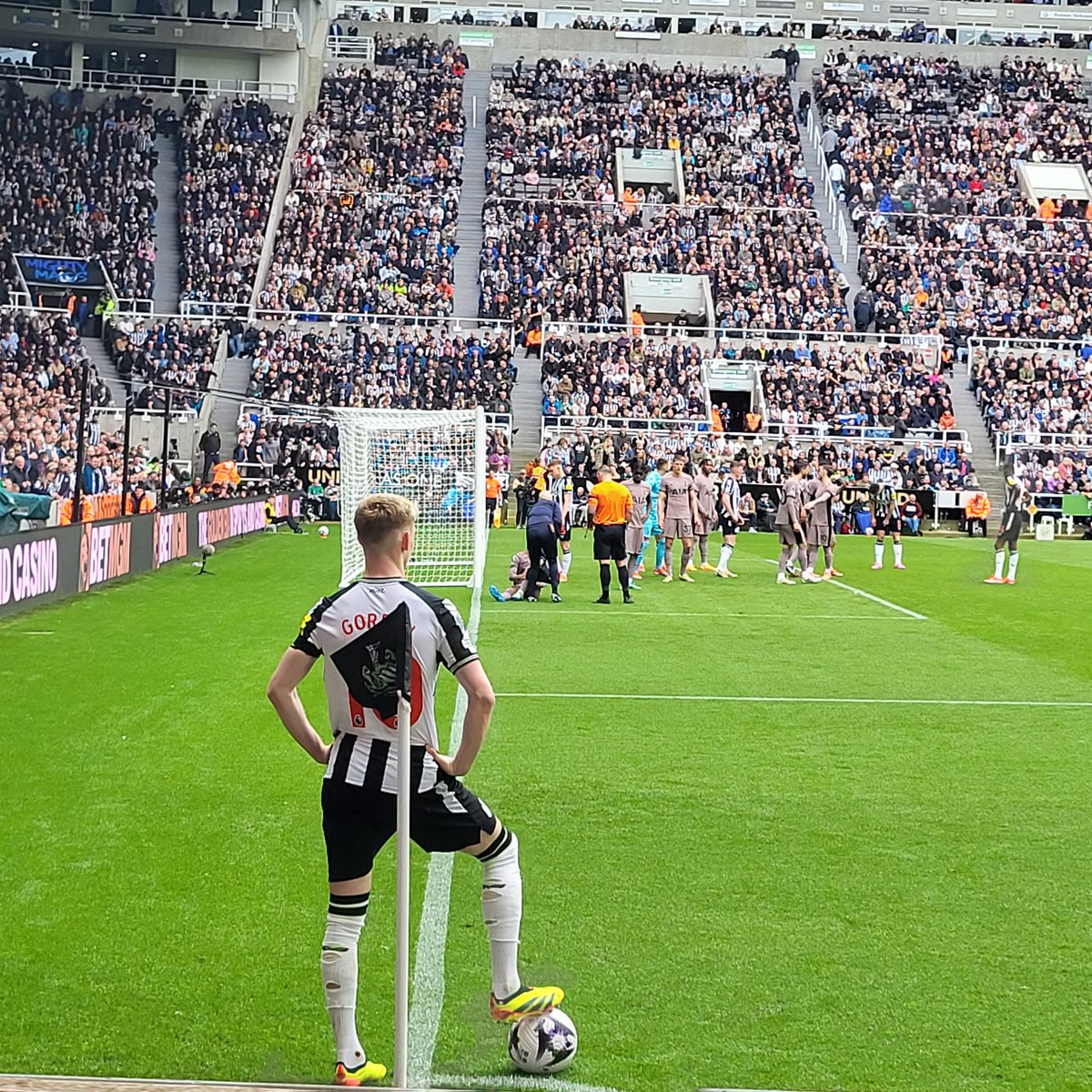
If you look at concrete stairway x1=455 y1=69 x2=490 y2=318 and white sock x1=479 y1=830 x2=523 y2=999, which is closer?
white sock x1=479 y1=830 x2=523 y2=999

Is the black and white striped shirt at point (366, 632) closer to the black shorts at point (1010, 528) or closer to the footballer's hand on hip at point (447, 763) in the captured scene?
the footballer's hand on hip at point (447, 763)

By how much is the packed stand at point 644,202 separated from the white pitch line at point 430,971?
143 feet

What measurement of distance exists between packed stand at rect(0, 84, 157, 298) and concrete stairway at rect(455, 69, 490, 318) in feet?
→ 35.0

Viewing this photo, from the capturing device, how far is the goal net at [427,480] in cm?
2333

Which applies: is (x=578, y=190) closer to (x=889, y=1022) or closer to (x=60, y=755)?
(x=60, y=755)

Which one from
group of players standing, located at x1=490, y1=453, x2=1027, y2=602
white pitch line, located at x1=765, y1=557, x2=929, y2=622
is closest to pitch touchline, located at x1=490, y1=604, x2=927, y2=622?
white pitch line, located at x1=765, y1=557, x2=929, y2=622

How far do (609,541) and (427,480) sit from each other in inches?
451

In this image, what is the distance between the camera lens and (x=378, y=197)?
55062 millimetres

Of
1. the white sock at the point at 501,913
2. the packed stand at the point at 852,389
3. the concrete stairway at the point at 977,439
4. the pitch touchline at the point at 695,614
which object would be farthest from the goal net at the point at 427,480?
the concrete stairway at the point at 977,439

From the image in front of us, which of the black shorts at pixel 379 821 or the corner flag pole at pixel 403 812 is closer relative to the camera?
the corner flag pole at pixel 403 812

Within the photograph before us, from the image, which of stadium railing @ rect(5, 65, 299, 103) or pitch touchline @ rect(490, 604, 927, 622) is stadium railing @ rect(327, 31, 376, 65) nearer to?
stadium railing @ rect(5, 65, 299, 103)

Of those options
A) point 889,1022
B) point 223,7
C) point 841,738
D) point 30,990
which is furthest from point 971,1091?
point 223,7

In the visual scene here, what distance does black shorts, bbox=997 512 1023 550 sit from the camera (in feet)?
78.8

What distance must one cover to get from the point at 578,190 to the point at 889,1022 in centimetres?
5362
